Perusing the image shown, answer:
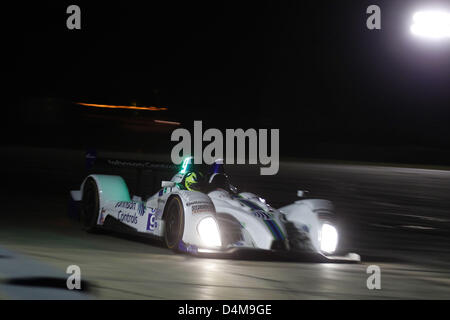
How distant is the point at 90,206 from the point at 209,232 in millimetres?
2693

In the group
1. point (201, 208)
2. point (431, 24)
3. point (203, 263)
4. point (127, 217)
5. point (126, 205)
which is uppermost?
point (431, 24)

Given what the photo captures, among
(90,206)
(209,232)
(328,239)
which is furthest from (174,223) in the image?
(90,206)

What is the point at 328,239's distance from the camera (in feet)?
29.1

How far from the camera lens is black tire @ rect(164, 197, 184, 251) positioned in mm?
8500

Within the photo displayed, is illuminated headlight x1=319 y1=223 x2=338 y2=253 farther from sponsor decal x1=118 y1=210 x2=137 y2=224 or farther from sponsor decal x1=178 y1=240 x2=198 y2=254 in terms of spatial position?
sponsor decal x1=118 y1=210 x2=137 y2=224

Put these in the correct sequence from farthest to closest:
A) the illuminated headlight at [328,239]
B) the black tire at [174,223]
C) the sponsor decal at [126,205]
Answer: the sponsor decal at [126,205] → the illuminated headlight at [328,239] → the black tire at [174,223]

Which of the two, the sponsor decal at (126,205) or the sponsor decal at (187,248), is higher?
the sponsor decal at (126,205)

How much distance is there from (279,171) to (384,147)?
1357 cm

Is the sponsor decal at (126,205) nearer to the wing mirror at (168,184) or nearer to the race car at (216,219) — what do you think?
the race car at (216,219)

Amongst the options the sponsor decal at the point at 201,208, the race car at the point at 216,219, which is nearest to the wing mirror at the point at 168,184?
the race car at the point at 216,219

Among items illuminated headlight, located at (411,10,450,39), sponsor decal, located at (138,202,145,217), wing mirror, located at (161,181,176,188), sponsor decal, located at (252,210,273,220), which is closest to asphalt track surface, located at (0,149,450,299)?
sponsor decal, located at (138,202,145,217)

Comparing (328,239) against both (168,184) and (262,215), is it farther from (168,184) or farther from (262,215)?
(168,184)

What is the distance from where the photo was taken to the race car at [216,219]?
27.2 ft

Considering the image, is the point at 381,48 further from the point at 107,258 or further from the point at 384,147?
the point at 107,258
